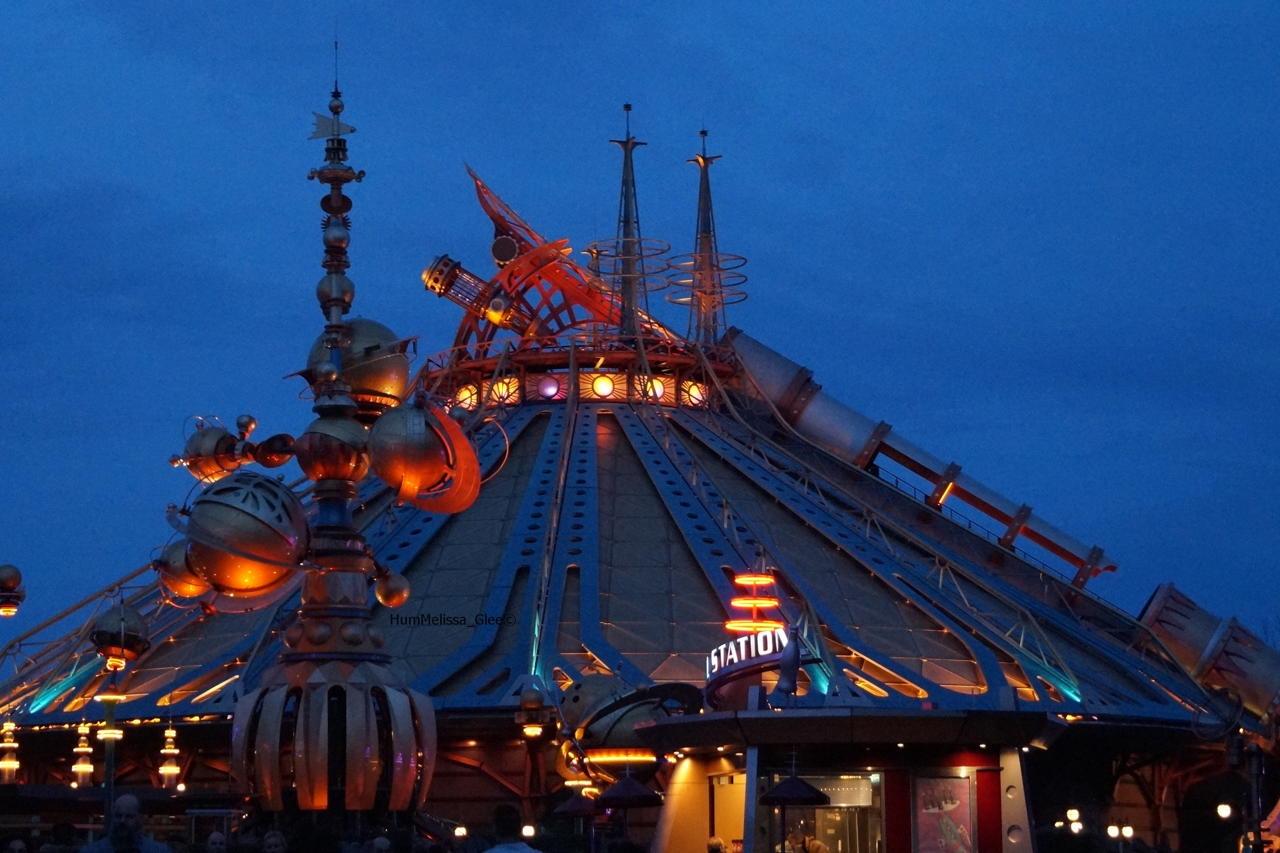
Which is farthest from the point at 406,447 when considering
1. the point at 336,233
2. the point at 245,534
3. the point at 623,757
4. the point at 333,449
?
the point at 623,757

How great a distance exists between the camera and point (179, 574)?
23812mm

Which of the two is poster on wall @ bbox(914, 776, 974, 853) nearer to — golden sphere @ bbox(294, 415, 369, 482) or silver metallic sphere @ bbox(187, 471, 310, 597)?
golden sphere @ bbox(294, 415, 369, 482)

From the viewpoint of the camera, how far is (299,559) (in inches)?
931

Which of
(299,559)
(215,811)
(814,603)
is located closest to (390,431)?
(299,559)

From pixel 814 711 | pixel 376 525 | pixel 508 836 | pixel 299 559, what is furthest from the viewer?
pixel 376 525

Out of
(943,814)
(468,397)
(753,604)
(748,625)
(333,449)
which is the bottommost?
(943,814)

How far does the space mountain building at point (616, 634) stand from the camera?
79.9ft

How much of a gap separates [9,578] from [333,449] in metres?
6.28

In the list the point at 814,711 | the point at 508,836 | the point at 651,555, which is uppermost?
the point at 651,555

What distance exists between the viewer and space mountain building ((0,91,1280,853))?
24359mm

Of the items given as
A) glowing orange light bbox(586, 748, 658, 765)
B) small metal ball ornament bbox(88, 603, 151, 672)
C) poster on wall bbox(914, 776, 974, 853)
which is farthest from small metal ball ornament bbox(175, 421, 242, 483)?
glowing orange light bbox(586, 748, 658, 765)

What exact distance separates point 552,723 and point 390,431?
1683 centimetres

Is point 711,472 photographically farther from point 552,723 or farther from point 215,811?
point 215,811

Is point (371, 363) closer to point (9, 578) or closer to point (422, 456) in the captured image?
point (422, 456)
